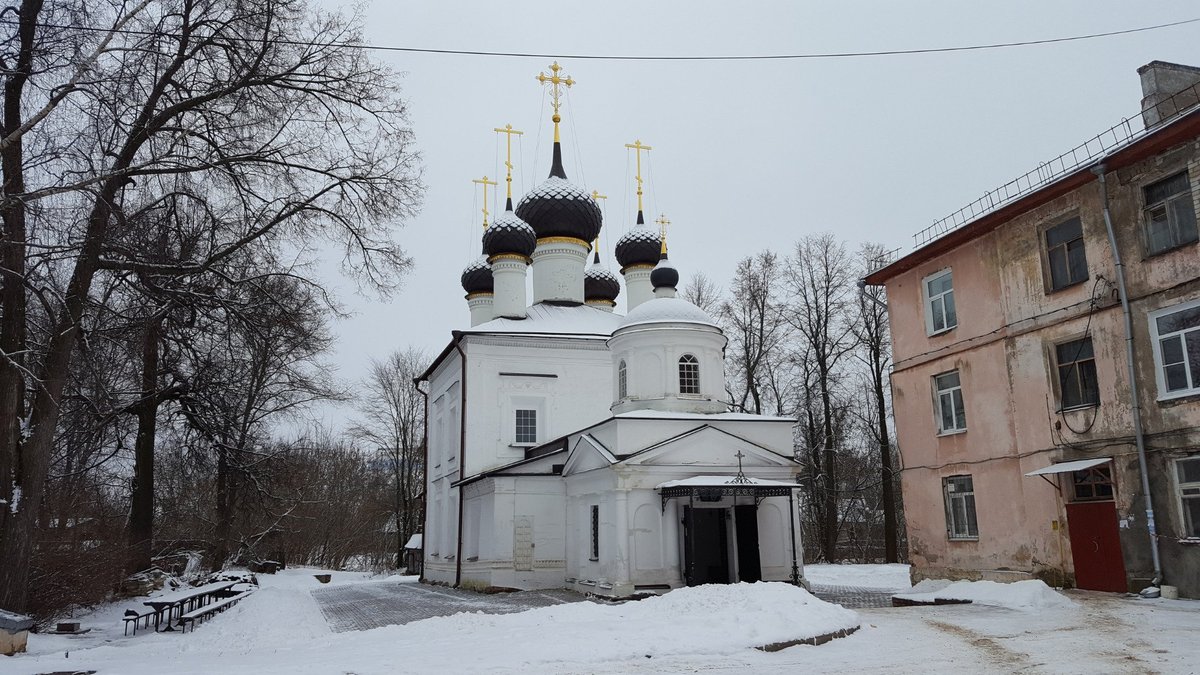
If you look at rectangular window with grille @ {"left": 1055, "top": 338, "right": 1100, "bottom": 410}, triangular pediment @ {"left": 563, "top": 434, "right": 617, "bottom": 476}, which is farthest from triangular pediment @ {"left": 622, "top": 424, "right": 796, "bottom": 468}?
rectangular window with grille @ {"left": 1055, "top": 338, "right": 1100, "bottom": 410}

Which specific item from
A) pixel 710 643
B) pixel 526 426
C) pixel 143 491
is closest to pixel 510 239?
pixel 526 426

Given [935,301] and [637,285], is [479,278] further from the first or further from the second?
[935,301]

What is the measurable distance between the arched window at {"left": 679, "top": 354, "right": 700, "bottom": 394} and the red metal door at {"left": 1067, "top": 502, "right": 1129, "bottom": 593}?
875cm

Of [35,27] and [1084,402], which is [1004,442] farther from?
[35,27]

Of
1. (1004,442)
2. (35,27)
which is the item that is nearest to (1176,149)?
(1004,442)

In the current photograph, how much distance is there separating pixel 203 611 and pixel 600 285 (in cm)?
1944

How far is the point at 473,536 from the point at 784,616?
16.0 m

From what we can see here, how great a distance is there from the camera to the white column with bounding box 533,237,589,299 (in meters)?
29.3

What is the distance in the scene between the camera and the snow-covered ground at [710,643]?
856 cm

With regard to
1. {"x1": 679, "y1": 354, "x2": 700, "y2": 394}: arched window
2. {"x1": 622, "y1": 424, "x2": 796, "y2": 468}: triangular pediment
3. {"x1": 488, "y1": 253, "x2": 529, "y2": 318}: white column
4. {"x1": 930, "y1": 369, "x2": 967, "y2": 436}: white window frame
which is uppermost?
{"x1": 488, "y1": 253, "x2": 529, "y2": 318}: white column

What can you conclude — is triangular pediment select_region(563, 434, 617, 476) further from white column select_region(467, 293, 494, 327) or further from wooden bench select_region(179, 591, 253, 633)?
white column select_region(467, 293, 494, 327)

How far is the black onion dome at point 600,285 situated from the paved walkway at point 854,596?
1467 cm

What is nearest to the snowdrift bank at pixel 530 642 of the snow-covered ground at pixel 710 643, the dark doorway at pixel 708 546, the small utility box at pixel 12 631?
the snow-covered ground at pixel 710 643

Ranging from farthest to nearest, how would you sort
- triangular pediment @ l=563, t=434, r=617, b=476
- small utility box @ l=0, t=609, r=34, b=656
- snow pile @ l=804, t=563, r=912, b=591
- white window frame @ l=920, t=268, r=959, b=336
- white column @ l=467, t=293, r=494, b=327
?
white column @ l=467, t=293, r=494, b=327 < snow pile @ l=804, t=563, r=912, b=591 < triangular pediment @ l=563, t=434, r=617, b=476 < white window frame @ l=920, t=268, r=959, b=336 < small utility box @ l=0, t=609, r=34, b=656
